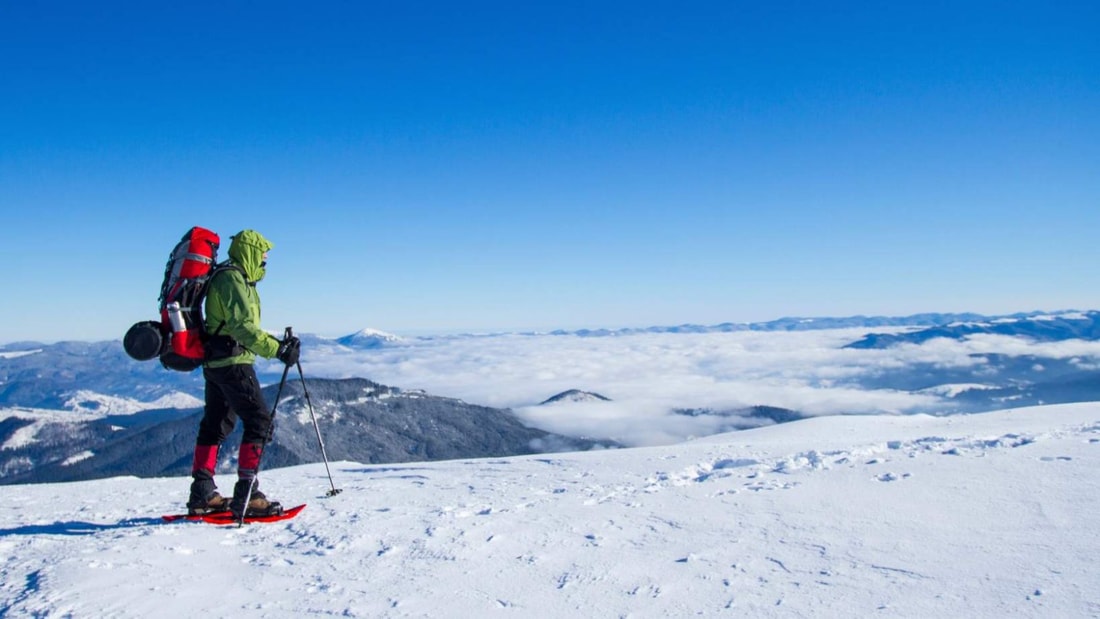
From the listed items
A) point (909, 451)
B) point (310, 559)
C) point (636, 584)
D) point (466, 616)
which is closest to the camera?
point (466, 616)

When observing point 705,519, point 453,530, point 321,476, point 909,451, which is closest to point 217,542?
point 453,530

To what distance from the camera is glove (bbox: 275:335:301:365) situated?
6.78m

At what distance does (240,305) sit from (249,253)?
2.32 ft

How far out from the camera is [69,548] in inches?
215

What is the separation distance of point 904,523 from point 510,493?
454cm

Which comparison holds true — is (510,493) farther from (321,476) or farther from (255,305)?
(321,476)

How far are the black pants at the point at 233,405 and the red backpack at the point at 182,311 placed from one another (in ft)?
1.16

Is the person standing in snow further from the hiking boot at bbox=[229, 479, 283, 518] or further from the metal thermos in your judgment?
the metal thermos

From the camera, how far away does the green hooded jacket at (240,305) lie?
6332mm

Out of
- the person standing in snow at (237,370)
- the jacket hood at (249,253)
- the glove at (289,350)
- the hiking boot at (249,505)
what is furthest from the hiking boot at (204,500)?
the jacket hood at (249,253)

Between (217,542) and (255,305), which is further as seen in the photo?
(255,305)

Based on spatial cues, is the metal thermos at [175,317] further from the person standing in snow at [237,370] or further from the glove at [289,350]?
the glove at [289,350]

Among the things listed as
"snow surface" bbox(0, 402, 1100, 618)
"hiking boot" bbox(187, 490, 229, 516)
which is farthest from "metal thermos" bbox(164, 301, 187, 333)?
"snow surface" bbox(0, 402, 1100, 618)

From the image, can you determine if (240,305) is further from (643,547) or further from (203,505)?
(643,547)
